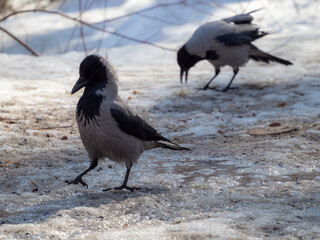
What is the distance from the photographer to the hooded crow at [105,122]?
3867mm

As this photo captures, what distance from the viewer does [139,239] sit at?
9.64ft

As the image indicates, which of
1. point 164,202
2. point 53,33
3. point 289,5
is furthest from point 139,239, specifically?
point 289,5

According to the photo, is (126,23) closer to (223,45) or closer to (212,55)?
(212,55)

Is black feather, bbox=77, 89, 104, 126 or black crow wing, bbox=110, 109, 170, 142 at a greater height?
black feather, bbox=77, 89, 104, 126

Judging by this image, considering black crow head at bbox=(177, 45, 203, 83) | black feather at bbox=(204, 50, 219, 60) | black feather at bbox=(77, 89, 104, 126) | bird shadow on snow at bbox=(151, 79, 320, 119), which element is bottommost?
bird shadow on snow at bbox=(151, 79, 320, 119)

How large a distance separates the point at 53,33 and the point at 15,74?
10.4 feet

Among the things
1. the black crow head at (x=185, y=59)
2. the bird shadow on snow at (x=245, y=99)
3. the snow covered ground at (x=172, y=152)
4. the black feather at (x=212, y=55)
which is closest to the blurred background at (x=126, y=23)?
the snow covered ground at (x=172, y=152)

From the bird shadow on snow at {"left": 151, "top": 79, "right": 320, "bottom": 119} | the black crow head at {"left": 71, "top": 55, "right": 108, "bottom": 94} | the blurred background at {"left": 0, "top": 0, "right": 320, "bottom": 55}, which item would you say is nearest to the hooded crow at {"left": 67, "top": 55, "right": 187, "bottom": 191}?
the black crow head at {"left": 71, "top": 55, "right": 108, "bottom": 94}

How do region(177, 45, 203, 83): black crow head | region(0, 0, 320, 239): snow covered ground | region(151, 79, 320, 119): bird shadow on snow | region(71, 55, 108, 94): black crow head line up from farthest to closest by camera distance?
1. region(177, 45, 203, 83): black crow head
2. region(151, 79, 320, 119): bird shadow on snow
3. region(71, 55, 108, 94): black crow head
4. region(0, 0, 320, 239): snow covered ground

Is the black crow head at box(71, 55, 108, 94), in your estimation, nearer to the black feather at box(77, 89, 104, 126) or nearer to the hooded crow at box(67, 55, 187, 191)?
the hooded crow at box(67, 55, 187, 191)

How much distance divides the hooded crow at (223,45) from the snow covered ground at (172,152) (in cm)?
36

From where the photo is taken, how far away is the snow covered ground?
322cm

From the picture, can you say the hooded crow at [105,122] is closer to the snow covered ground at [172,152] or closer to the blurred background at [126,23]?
the snow covered ground at [172,152]

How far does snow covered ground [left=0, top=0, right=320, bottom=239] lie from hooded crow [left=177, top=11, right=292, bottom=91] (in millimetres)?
357
